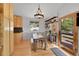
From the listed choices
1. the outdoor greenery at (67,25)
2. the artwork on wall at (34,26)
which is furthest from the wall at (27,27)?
the outdoor greenery at (67,25)

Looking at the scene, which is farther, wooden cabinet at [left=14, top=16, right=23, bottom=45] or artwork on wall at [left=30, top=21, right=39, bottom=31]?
artwork on wall at [left=30, top=21, right=39, bottom=31]

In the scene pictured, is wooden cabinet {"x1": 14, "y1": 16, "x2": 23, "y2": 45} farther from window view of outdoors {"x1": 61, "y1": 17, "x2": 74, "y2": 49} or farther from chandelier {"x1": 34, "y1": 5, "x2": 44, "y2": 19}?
window view of outdoors {"x1": 61, "y1": 17, "x2": 74, "y2": 49}

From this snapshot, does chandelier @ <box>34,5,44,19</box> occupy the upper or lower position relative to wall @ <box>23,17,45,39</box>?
upper

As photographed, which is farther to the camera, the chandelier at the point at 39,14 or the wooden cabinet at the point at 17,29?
the chandelier at the point at 39,14

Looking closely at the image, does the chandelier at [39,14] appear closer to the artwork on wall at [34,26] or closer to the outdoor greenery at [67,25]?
the artwork on wall at [34,26]

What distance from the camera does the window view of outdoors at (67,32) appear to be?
174 centimetres

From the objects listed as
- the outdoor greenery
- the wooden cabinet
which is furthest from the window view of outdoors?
the wooden cabinet

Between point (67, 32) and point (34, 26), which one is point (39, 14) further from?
point (67, 32)

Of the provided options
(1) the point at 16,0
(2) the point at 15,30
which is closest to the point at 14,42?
(2) the point at 15,30

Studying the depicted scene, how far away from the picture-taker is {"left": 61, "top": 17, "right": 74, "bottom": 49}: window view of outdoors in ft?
5.72

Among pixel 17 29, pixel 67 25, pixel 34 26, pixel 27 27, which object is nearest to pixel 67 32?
pixel 67 25

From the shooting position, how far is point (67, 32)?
5.93 feet

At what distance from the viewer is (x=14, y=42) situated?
159 cm

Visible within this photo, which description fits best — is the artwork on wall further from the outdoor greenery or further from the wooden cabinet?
the outdoor greenery
